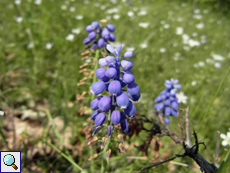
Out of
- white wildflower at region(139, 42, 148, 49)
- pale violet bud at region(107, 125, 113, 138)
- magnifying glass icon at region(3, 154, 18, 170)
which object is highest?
pale violet bud at region(107, 125, 113, 138)

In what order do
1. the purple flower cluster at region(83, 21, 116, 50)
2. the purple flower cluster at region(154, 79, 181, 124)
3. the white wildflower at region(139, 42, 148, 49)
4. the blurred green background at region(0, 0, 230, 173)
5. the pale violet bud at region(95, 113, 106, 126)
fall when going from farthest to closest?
Result: the white wildflower at region(139, 42, 148, 49), the blurred green background at region(0, 0, 230, 173), the purple flower cluster at region(154, 79, 181, 124), the purple flower cluster at region(83, 21, 116, 50), the pale violet bud at region(95, 113, 106, 126)

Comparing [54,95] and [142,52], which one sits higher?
[142,52]

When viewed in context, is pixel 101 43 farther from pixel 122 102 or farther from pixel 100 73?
pixel 122 102

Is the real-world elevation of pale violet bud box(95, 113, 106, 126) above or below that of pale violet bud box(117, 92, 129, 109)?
below

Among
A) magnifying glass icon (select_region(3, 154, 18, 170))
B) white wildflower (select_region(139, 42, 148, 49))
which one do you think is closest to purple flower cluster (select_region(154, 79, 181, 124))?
magnifying glass icon (select_region(3, 154, 18, 170))

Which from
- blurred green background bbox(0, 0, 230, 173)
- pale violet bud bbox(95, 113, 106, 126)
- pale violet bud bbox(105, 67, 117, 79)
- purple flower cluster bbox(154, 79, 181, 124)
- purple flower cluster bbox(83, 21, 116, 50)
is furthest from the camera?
blurred green background bbox(0, 0, 230, 173)

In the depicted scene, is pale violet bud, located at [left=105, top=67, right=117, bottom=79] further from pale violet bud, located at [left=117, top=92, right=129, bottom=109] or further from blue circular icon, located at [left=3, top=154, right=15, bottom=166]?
blue circular icon, located at [left=3, top=154, right=15, bottom=166]

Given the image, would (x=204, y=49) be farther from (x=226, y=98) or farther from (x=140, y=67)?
(x=140, y=67)

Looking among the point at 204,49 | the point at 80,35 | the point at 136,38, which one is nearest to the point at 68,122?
the point at 80,35
